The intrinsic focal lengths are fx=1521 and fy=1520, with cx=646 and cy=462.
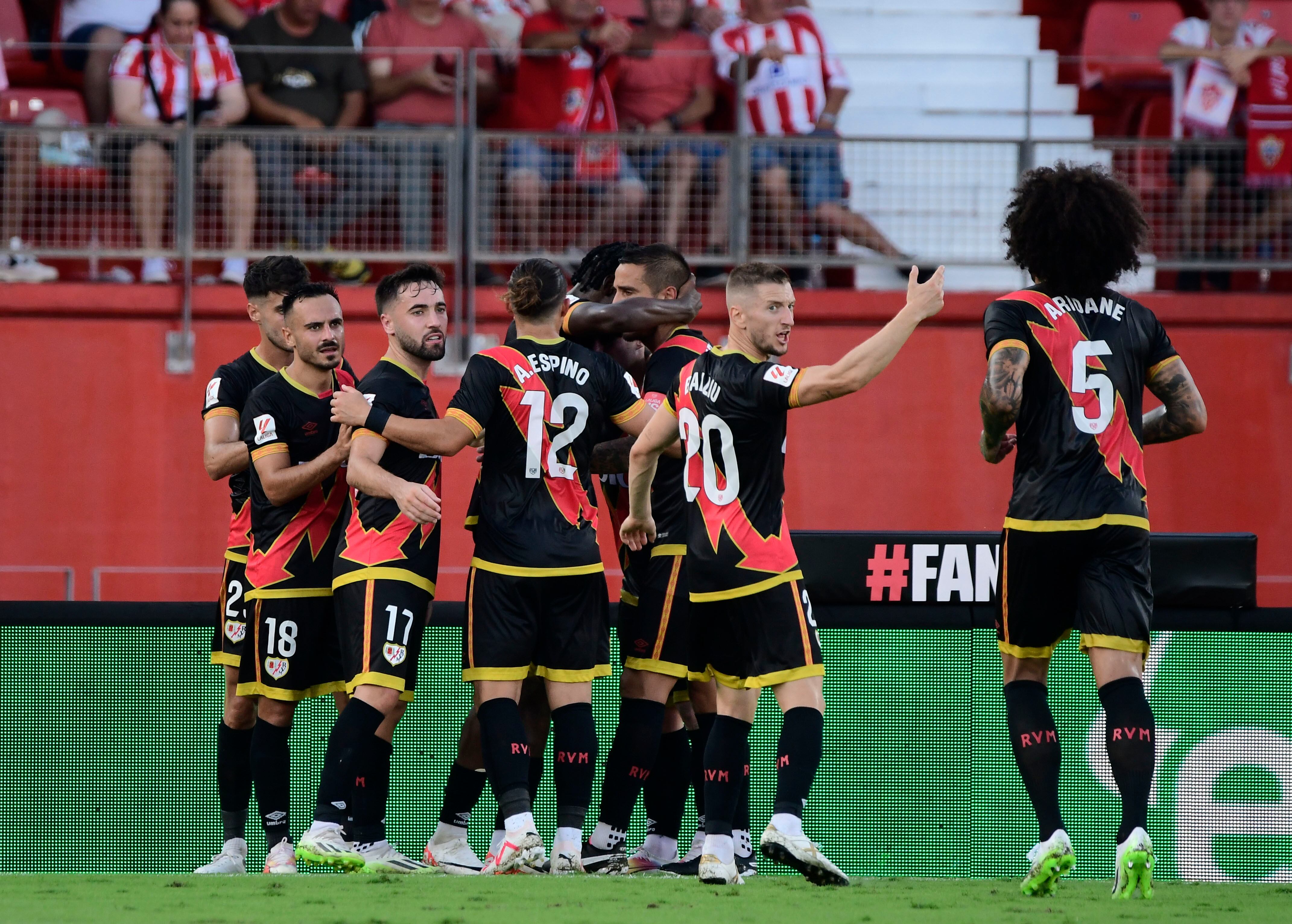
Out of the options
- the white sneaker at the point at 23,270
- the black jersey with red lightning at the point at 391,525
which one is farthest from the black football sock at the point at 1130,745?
the white sneaker at the point at 23,270

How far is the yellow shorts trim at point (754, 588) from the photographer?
16.9 ft

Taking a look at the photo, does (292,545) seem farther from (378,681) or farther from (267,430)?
(378,681)

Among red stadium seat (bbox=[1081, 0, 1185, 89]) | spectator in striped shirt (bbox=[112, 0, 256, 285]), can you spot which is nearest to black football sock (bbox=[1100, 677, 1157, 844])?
spectator in striped shirt (bbox=[112, 0, 256, 285])

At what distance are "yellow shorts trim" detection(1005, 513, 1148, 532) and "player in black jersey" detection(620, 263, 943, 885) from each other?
807 millimetres

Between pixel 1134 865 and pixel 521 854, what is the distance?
2.03 metres

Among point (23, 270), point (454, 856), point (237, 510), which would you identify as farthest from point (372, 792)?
point (23, 270)

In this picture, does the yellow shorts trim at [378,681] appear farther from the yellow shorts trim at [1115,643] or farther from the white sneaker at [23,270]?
the white sneaker at [23,270]

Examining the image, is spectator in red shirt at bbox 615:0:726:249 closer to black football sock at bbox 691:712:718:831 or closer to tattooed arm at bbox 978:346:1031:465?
black football sock at bbox 691:712:718:831

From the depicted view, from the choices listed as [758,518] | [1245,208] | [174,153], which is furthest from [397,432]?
[1245,208]

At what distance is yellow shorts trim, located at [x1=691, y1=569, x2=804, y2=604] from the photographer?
515 centimetres

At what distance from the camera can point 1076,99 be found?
12.2 metres

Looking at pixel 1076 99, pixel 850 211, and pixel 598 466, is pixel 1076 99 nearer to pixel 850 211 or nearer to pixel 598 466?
pixel 850 211

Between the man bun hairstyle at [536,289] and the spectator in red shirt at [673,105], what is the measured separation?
5166 mm

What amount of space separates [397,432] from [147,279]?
6156 millimetres
